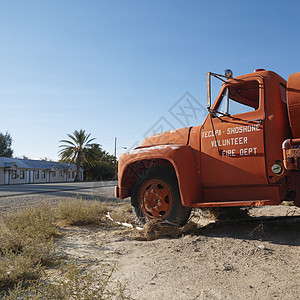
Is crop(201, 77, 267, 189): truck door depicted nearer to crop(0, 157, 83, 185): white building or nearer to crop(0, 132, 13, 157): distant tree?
crop(0, 157, 83, 185): white building

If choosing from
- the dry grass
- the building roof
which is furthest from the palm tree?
the dry grass

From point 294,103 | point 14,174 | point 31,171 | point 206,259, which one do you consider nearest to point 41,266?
point 206,259

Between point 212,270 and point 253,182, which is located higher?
point 253,182

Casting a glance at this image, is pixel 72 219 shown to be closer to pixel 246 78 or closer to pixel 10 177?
pixel 246 78

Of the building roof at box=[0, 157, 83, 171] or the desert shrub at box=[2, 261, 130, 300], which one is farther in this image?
the building roof at box=[0, 157, 83, 171]

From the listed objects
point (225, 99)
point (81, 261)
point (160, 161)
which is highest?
point (225, 99)

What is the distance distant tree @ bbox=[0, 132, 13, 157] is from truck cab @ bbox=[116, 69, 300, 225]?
226ft

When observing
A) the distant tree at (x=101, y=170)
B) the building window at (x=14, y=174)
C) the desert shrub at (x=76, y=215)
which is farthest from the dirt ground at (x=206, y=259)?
the distant tree at (x=101, y=170)

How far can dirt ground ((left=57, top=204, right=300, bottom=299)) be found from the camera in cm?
281

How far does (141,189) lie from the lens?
5660 mm

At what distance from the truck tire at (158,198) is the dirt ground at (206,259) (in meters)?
0.40

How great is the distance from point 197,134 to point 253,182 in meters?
1.30

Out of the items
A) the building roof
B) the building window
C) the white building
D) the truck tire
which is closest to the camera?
the truck tire

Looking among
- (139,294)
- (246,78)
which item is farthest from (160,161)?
(139,294)
